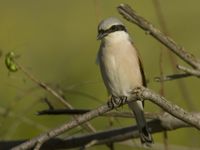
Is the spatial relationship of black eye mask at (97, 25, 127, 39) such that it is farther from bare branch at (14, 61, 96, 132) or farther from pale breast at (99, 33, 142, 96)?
bare branch at (14, 61, 96, 132)

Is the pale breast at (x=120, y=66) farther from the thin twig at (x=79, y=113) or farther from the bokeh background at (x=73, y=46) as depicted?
the bokeh background at (x=73, y=46)

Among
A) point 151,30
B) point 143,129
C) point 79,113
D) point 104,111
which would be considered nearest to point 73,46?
point 143,129

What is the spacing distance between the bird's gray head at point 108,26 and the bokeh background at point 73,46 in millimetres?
1114

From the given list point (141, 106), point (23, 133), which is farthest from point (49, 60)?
point (141, 106)

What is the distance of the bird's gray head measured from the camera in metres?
3.44

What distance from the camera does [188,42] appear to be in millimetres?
8828

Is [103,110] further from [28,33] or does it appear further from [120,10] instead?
[28,33]

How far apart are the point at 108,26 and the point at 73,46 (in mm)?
6833

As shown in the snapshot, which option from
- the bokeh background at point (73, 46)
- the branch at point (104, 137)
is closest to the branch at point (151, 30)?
the branch at point (104, 137)

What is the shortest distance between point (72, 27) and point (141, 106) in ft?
26.9

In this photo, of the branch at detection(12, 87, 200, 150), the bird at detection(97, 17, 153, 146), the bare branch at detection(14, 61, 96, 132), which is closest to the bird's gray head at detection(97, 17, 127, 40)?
the bird at detection(97, 17, 153, 146)

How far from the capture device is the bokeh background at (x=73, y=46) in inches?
246

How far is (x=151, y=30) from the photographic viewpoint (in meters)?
3.04

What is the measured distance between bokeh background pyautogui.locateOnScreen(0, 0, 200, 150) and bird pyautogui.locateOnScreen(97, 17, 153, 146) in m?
0.94
